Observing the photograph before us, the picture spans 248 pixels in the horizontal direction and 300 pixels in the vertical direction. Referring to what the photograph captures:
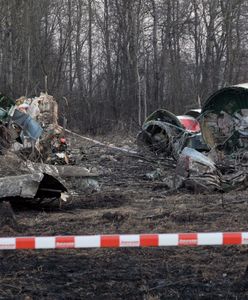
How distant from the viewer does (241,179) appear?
10461 millimetres

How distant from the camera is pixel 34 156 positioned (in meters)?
→ 11.6

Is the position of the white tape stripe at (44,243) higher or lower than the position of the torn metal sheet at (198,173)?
higher

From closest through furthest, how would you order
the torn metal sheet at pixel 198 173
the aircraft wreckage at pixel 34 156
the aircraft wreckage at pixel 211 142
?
the aircraft wreckage at pixel 34 156
the torn metal sheet at pixel 198 173
the aircraft wreckage at pixel 211 142

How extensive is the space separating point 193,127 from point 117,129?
10739mm

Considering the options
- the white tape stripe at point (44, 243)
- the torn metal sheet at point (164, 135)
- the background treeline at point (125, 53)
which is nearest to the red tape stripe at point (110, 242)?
the white tape stripe at point (44, 243)

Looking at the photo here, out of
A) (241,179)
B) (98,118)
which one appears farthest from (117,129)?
(241,179)

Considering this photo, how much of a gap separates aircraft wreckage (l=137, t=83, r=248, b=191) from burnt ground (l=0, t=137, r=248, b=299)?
1.03 meters

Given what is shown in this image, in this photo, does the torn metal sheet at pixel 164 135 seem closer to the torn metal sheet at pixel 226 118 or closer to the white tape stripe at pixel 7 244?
the torn metal sheet at pixel 226 118

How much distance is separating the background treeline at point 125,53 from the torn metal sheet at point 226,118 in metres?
16.0

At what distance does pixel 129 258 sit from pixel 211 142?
27.8 ft

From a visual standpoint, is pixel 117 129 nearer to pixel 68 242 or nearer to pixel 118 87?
pixel 118 87

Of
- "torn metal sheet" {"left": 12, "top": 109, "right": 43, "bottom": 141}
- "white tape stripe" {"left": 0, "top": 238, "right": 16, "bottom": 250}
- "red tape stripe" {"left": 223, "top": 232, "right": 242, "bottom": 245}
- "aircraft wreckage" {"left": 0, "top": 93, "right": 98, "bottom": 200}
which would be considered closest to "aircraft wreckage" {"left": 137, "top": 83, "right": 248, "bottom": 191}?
"aircraft wreckage" {"left": 0, "top": 93, "right": 98, "bottom": 200}

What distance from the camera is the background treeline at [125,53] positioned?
30641 millimetres

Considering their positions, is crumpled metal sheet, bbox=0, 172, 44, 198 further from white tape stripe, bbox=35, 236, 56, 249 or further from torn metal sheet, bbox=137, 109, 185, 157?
torn metal sheet, bbox=137, 109, 185, 157
